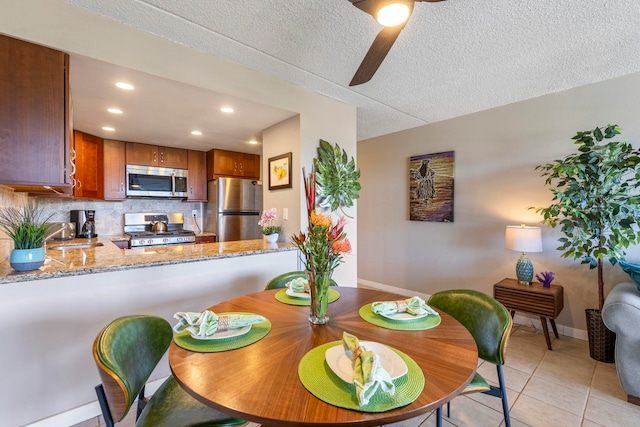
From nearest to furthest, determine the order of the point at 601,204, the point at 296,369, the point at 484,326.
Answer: the point at 296,369 → the point at 484,326 → the point at 601,204

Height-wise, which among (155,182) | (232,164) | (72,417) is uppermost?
(232,164)

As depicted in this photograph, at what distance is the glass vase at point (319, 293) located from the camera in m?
1.22

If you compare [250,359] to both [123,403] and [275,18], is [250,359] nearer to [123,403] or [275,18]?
[123,403]

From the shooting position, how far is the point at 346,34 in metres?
1.83

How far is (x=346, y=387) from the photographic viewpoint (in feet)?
2.61

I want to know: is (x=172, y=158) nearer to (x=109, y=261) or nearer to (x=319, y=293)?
(x=109, y=261)

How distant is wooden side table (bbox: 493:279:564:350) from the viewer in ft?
8.38

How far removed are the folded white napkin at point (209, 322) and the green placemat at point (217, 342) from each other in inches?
1.1

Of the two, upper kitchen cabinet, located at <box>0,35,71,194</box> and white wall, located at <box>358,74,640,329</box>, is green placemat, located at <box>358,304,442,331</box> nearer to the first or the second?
upper kitchen cabinet, located at <box>0,35,71,194</box>

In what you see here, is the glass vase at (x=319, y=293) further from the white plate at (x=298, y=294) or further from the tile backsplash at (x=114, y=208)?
the tile backsplash at (x=114, y=208)

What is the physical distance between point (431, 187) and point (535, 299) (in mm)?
1699

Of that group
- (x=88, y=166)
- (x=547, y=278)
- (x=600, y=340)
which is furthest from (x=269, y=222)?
(x=600, y=340)

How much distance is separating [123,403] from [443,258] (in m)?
3.57

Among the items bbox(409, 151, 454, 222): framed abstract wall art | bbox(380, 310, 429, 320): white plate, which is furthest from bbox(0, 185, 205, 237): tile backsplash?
bbox(380, 310, 429, 320): white plate
